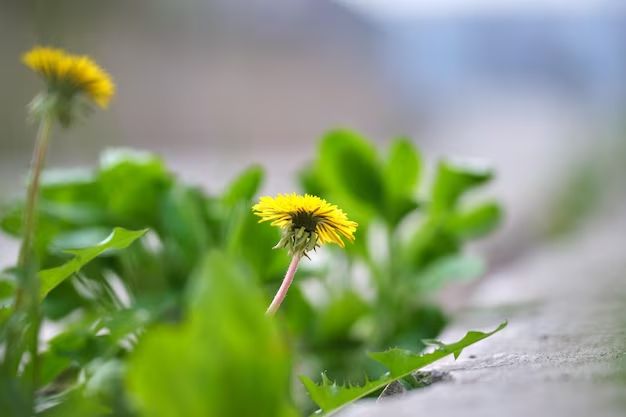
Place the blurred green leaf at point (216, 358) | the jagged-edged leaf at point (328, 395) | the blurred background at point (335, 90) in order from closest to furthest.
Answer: the blurred green leaf at point (216, 358)
the jagged-edged leaf at point (328, 395)
the blurred background at point (335, 90)

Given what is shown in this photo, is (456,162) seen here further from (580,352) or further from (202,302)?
(202,302)

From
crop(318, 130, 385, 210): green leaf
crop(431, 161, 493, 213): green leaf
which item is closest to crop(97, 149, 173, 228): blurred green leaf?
crop(318, 130, 385, 210): green leaf

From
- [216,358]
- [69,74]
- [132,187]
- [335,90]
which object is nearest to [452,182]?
[132,187]

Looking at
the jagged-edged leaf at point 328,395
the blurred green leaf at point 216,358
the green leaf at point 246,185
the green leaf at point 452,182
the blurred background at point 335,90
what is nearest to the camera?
the blurred green leaf at point 216,358

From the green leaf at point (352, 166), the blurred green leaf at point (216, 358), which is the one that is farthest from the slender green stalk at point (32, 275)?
the green leaf at point (352, 166)

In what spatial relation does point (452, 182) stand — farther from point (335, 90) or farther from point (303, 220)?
point (335, 90)

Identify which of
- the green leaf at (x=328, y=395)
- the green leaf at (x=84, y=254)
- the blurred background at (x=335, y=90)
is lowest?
the green leaf at (x=328, y=395)

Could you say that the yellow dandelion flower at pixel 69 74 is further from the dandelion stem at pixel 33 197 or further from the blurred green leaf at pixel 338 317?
the blurred green leaf at pixel 338 317
